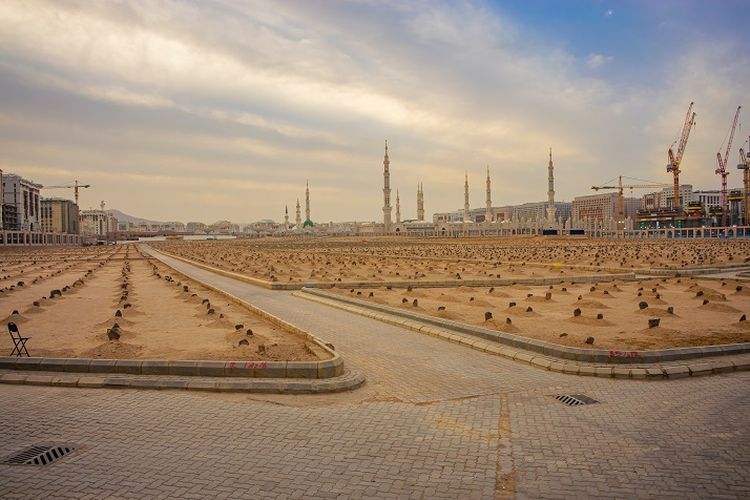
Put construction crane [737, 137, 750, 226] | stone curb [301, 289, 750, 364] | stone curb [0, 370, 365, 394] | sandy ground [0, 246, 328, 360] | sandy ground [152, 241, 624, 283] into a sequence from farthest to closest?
construction crane [737, 137, 750, 226]
sandy ground [152, 241, 624, 283]
sandy ground [0, 246, 328, 360]
stone curb [301, 289, 750, 364]
stone curb [0, 370, 365, 394]

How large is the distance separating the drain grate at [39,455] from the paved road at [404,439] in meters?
0.19

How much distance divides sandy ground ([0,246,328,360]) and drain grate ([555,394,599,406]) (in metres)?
4.61

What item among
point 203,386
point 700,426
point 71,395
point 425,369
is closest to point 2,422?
point 71,395

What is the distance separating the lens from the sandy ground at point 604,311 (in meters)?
12.7

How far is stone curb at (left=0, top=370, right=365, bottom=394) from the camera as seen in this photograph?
8.96 metres

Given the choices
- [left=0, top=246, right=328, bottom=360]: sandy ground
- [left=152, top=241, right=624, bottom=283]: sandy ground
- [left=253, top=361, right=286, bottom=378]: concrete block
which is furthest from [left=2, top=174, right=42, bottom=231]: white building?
[left=253, top=361, right=286, bottom=378]: concrete block

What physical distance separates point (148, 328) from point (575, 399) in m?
11.9

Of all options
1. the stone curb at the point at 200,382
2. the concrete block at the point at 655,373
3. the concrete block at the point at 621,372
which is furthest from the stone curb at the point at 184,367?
the concrete block at the point at 655,373

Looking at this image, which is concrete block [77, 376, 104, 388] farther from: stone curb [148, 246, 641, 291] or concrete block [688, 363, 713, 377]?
stone curb [148, 246, 641, 291]

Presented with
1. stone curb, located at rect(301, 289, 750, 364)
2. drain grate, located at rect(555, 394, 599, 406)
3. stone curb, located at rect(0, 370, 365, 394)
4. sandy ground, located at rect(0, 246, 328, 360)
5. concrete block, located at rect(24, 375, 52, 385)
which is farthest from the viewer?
sandy ground, located at rect(0, 246, 328, 360)

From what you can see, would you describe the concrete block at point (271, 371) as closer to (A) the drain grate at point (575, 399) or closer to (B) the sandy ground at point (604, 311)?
(A) the drain grate at point (575, 399)

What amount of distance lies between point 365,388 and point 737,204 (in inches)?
7711

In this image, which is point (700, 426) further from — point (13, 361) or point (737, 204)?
point (737, 204)

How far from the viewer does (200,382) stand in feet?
30.0
